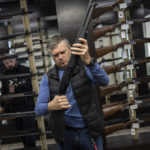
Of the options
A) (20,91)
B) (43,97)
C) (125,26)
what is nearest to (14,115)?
(20,91)

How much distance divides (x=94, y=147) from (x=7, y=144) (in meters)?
2.79

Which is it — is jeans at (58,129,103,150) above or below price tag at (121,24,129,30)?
below

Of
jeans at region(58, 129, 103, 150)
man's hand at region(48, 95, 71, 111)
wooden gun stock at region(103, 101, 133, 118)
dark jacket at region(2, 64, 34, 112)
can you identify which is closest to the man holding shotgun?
jeans at region(58, 129, 103, 150)

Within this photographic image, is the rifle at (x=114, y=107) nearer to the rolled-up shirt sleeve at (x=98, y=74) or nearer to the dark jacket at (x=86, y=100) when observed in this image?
the dark jacket at (x=86, y=100)

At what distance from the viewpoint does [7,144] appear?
13.1 ft

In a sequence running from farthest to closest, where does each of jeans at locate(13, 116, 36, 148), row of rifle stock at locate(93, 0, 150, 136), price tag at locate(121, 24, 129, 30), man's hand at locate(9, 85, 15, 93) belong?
jeans at locate(13, 116, 36, 148)
man's hand at locate(9, 85, 15, 93)
price tag at locate(121, 24, 129, 30)
row of rifle stock at locate(93, 0, 150, 136)

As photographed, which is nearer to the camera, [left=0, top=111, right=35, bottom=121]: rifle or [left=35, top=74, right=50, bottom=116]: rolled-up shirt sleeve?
[left=35, top=74, right=50, bottom=116]: rolled-up shirt sleeve

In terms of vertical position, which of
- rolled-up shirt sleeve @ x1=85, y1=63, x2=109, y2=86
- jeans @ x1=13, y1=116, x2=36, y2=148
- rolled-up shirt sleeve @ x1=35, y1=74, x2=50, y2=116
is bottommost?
jeans @ x1=13, y1=116, x2=36, y2=148

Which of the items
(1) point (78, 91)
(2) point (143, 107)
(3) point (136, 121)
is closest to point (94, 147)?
(1) point (78, 91)

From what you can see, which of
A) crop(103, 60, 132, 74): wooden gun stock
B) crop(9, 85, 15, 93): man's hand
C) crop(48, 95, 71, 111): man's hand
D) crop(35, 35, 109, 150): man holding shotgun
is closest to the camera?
crop(48, 95, 71, 111): man's hand

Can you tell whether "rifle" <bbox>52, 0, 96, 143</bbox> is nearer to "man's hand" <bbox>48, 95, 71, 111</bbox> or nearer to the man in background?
"man's hand" <bbox>48, 95, 71, 111</bbox>

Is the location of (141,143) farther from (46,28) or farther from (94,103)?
(46,28)

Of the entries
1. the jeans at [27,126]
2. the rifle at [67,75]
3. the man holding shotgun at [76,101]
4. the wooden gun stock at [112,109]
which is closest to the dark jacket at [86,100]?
the man holding shotgun at [76,101]

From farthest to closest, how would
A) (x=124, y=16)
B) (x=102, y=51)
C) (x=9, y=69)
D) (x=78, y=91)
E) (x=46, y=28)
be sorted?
(x=46, y=28) < (x=9, y=69) < (x=124, y=16) < (x=102, y=51) < (x=78, y=91)
